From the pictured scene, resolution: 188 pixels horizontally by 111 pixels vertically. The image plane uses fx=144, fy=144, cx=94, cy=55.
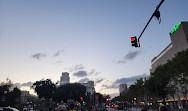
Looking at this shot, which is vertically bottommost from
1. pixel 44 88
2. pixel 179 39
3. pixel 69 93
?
pixel 69 93

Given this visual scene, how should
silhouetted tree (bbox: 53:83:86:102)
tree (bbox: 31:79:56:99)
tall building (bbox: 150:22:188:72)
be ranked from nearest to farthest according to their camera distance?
tall building (bbox: 150:22:188:72)
tree (bbox: 31:79:56:99)
silhouetted tree (bbox: 53:83:86:102)

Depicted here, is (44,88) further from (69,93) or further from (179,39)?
(179,39)

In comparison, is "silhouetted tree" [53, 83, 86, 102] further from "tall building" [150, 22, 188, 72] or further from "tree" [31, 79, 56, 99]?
"tall building" [150, 22, 188, 72]

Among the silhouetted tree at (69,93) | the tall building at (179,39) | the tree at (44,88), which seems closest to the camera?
the tall building at (179,39)

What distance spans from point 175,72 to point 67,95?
54903mm

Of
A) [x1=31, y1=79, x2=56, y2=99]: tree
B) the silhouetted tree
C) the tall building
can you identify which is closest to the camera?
the tall building

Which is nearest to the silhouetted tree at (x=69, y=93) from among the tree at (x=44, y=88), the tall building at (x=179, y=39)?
the tree at (x=44, y=88)

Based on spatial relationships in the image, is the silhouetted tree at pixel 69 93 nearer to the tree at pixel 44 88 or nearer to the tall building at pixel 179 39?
the tree at pixel 44 88

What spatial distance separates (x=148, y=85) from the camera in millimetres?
53781

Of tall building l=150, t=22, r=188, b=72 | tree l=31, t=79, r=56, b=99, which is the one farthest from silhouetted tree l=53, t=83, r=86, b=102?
tall building l=150, t=22, r=188, b=72

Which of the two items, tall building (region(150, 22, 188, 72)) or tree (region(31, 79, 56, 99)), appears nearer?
tall building (region(150, 22, 188, 72))

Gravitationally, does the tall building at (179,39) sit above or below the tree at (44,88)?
above

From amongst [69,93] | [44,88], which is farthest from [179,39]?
[44,88]

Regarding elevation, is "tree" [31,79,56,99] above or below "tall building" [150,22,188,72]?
below
